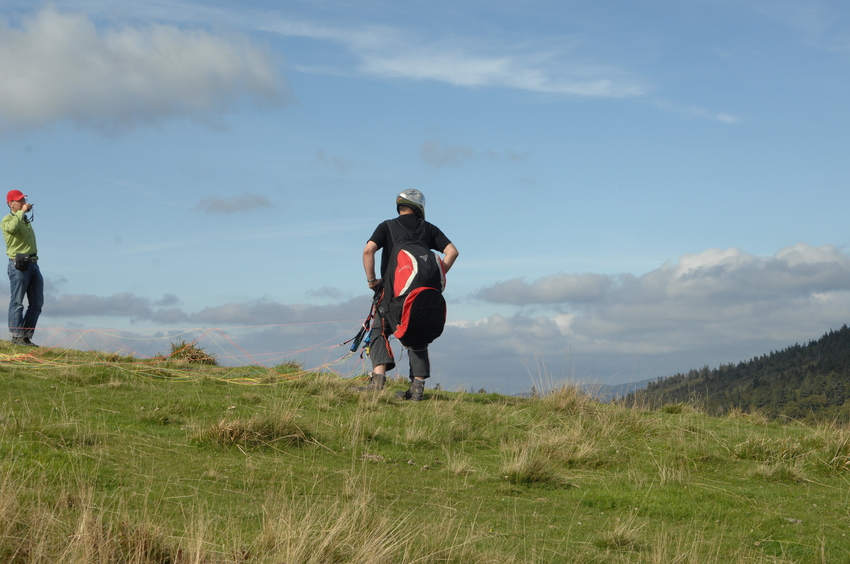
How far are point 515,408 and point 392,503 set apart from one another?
5097mm

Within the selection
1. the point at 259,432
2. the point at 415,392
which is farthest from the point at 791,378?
the point at 259,432

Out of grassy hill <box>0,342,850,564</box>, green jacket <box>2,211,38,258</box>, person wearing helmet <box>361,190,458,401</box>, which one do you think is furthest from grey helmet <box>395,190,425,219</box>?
green jacket <box>2,211,38,258</box>

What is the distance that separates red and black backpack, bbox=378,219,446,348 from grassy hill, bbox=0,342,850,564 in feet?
2.87

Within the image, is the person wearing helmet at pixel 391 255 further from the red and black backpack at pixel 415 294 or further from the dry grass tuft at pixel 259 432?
the dry grass tuft at pixel 259 432

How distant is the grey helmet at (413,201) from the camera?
1037 cm

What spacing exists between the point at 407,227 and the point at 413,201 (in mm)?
386

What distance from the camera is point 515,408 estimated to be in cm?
1022

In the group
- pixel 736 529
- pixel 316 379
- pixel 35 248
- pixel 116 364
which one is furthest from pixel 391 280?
pixel 35 248

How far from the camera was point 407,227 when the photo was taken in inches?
404

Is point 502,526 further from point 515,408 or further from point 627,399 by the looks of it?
point 627,399

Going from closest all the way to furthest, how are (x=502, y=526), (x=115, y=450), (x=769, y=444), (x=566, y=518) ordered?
Answer: (x=502, y=526) → (x=566, y=518) → (x=115, y=450) → (x=769, y=444)

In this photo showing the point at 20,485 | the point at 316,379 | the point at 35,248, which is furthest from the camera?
the point at 35,248

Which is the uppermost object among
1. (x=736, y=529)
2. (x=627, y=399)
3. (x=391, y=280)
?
(x=391, y=280)

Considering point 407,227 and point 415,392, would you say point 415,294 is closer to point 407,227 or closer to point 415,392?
point 407,227
